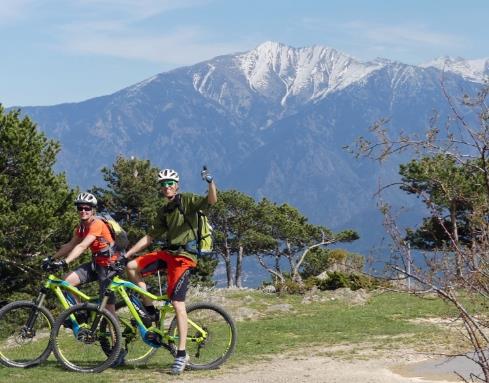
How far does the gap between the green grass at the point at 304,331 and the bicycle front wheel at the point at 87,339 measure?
0.18 m

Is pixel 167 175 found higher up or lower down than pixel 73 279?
higher up

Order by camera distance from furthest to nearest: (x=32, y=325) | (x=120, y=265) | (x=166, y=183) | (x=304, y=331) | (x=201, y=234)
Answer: (x=304, y=331), (x=32, y=325), (x=120, y=265), (x=166, y=183), (x=201, y=234)

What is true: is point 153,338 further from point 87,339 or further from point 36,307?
point 36,307

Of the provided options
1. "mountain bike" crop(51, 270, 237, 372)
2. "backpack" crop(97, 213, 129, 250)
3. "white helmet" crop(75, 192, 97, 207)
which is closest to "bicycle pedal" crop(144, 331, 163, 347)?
"mountain bike" crop(51, 270, 237, 372)

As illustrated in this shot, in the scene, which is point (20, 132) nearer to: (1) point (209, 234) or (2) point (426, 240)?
(1) point (209, 234)

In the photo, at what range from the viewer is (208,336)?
389 inches

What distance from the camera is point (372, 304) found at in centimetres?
2048

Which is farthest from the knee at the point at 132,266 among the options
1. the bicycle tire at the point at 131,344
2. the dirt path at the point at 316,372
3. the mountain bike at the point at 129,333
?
the dirt path at the point at 316,372

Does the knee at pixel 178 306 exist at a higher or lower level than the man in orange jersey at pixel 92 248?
lower

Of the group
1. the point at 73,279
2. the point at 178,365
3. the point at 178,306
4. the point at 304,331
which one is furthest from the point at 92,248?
the point at 304,331

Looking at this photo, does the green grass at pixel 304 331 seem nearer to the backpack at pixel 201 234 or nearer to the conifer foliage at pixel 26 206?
the backpack at pixel 201 234

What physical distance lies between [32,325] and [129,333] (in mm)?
1281

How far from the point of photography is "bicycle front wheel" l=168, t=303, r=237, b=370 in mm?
9758

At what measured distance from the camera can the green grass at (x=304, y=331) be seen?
949 cm
